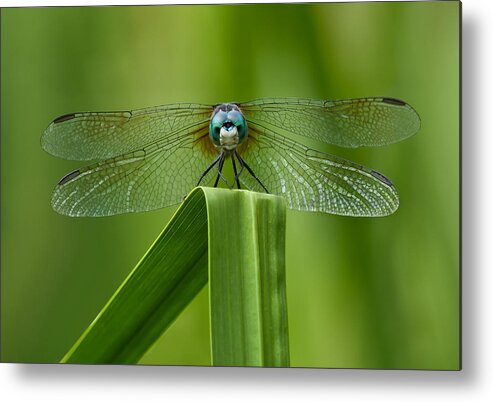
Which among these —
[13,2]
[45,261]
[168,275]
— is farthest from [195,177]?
[13,2]

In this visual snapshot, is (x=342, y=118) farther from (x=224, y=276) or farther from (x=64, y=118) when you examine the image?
(x=64, y=118)

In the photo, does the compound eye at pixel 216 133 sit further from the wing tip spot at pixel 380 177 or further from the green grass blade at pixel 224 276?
the wing tip spot at pixel 380 177

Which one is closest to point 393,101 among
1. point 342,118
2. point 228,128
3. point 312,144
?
point 342,118

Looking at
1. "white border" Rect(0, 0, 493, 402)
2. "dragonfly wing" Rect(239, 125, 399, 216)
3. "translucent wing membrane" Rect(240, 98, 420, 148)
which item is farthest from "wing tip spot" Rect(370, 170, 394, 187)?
"white border" Rect(0, 0, 493, 402)

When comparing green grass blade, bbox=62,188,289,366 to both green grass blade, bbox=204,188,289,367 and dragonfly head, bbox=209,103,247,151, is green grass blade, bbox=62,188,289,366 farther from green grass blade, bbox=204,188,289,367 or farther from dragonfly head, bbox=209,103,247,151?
dragonfly head, bbox=209,103,247,151

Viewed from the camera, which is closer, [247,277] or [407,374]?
[247,277]

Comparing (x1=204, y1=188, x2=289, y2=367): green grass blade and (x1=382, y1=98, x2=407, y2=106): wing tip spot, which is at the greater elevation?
(x1=382, y1=98, x2=407, y2=106): wing tip spot
